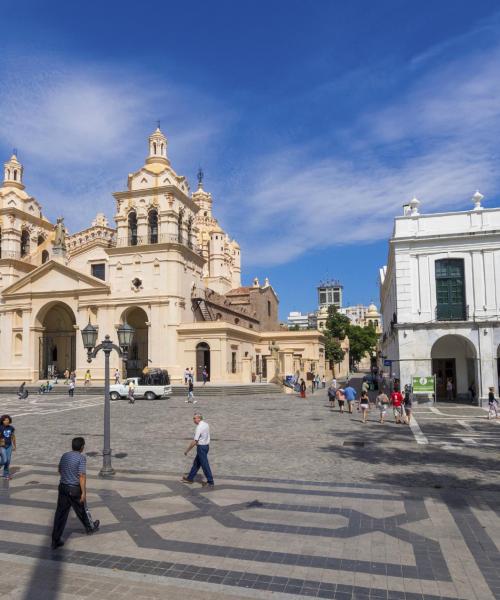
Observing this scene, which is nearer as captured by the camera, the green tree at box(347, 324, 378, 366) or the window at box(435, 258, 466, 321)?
the window at box(435, 258, 466, 321)

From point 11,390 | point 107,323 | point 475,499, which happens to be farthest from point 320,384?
point 475,499

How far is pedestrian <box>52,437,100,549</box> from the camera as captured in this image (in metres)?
6.76

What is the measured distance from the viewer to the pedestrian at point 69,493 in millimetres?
6762

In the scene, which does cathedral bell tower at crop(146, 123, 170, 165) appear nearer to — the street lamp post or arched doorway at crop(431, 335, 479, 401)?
arched doorway at crop(431, 335, 479, 401)

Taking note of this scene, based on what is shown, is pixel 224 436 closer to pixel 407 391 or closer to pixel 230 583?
pixel 407 391

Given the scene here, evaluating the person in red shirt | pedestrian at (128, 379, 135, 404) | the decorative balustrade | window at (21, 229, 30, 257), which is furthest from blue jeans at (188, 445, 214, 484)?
the decorative balustrade

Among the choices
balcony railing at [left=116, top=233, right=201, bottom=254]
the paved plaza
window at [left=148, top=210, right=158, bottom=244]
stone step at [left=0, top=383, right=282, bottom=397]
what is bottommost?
stone step at [left=0, top=383, right=282, bottom=397]

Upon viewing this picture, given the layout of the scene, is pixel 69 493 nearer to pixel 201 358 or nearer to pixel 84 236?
pixel 201 358

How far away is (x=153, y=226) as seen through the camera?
40.6 m

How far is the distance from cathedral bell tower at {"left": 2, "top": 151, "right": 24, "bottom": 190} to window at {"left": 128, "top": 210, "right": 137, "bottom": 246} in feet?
46.3

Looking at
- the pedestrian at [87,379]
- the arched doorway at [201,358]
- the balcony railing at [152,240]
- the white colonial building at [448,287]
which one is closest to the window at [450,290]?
the white colonial building at [448,287]

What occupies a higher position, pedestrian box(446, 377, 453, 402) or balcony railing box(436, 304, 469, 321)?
balcony railing box(436, 304, 469, 321)

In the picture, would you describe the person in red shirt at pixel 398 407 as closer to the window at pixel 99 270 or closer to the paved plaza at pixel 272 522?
the paved plaza at pixel 272 522

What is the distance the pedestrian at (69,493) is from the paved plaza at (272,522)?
0.26 metres
